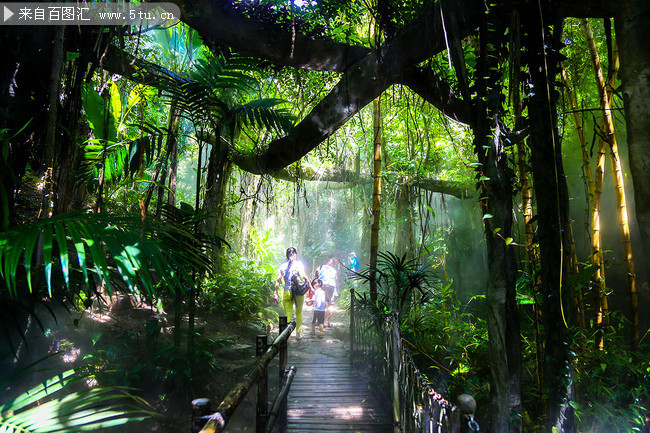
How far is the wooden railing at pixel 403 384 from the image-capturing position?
1.65 meters

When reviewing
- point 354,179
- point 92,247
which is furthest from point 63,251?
point 354,179

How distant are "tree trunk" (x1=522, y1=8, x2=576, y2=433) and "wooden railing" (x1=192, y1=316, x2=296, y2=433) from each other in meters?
1.88

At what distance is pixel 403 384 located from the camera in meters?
2.83

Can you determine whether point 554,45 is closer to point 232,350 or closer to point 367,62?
point 367,62

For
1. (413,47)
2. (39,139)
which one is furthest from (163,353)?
(413,47)

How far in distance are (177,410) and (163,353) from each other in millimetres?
588

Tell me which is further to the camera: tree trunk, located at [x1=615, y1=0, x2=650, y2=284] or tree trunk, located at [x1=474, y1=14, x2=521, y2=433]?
tree trunk, located at [x1=474, y1=14, x2=521, y2=433]

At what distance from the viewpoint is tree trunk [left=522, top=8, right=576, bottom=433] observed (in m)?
2.46

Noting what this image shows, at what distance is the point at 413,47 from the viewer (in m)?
3.29

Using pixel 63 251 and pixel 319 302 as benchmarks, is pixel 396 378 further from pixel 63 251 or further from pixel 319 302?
pixel 319 302

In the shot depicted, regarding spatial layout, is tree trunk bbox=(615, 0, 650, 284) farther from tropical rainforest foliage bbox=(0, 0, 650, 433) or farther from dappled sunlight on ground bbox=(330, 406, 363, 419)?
dappled sunlight on ground bbox=(330, 406, 363, 419)

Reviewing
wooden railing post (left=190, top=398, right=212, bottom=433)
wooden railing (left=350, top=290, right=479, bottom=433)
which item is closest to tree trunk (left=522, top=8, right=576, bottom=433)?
wooden railing (left=350, top=290, right=479, bottom=433)

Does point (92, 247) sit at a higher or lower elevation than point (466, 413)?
higher

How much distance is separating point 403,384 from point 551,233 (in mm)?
1507
